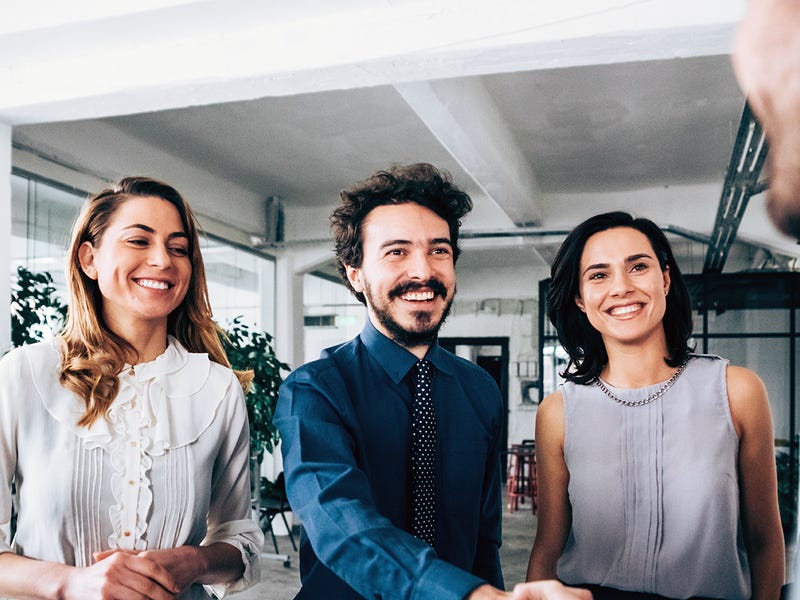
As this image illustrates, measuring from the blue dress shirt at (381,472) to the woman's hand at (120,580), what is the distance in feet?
0.94

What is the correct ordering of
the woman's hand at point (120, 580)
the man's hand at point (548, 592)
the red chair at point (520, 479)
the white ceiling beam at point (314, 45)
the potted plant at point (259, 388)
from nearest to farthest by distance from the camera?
the man's hand at point (548, 592)
the woman's hand at point (120, 580)
the white ceiling beam at point (314, 45)
the potted plant at point (259, 388)
the red chair at point (520, 479)

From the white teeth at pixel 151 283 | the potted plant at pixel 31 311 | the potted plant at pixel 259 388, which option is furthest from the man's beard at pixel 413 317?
the potted plant at pixel 259 388

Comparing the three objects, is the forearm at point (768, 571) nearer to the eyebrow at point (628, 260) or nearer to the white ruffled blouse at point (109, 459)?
the eyebrow at point (628, 260)

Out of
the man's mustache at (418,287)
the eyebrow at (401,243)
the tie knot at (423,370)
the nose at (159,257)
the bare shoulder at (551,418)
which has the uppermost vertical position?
the eyebrow at (401,243)

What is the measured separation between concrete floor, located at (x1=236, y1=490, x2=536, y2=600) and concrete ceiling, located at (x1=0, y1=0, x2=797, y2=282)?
10.6ft

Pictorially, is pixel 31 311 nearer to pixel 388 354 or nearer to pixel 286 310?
pixel 388 354

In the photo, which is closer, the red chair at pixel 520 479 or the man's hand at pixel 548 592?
the man's hand at pixel 548 592

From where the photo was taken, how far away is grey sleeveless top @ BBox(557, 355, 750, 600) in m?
1.56

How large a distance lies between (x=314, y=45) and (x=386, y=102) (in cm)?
207

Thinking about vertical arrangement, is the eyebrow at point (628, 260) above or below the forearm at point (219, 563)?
above

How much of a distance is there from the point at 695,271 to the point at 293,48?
796 centimetres

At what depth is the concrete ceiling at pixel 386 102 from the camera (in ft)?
9.44

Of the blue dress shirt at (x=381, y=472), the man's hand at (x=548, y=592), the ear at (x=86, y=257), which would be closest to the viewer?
the man's hand at (x=548, y=592)

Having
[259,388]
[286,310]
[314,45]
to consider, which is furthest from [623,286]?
[286,310]
